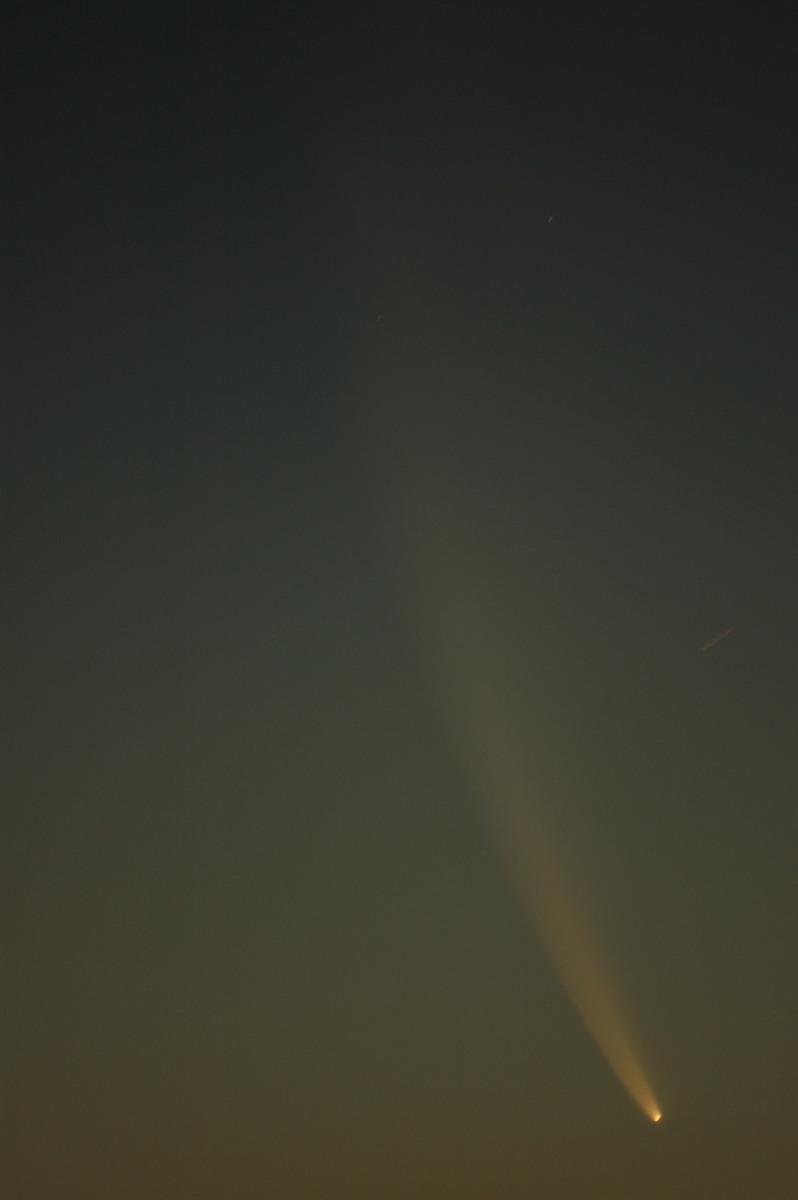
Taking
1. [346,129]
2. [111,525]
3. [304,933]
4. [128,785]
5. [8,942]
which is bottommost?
[304,933]

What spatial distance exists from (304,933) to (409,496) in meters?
0.93

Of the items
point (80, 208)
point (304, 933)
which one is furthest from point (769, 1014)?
point (80, 208)

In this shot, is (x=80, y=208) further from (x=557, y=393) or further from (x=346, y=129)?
(x=557, y=393)

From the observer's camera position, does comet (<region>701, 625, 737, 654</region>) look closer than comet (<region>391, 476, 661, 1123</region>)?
No

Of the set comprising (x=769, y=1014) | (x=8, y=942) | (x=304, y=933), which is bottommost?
(x=769, y=1014)

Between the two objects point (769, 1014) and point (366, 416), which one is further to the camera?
point (366, 416)

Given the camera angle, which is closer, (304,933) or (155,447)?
(304,933)

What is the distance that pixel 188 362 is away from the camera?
2.16 meters

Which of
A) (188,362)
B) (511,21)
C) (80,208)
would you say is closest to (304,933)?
(188,362)

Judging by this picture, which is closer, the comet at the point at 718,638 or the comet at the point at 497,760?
the comet at the point at 497,760

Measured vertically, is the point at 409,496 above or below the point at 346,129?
below

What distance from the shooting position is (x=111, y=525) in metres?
2.13

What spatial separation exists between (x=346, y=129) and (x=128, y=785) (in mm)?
1469

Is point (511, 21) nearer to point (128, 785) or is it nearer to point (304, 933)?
point (128, 785)
